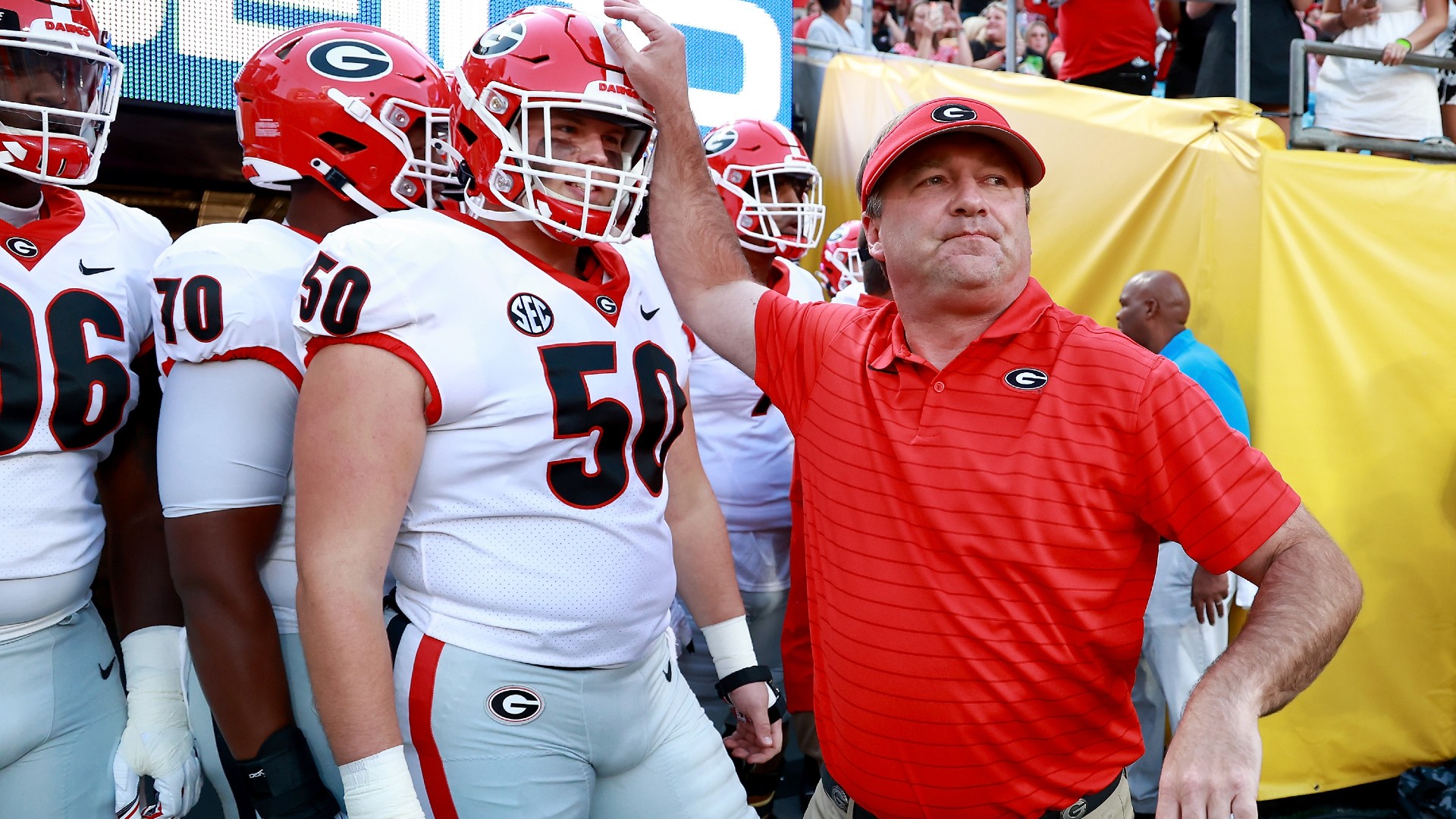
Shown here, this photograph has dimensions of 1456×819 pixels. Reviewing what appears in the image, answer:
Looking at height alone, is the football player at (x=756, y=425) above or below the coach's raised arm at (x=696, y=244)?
below

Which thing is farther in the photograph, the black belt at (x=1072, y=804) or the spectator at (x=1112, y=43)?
the spectator at (x=1112, y=43)

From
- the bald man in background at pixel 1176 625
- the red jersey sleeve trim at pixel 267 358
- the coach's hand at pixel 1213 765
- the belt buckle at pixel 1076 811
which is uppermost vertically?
the red jersey sleeve trim at pixel 267 358

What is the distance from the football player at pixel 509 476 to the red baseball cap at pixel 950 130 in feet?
1.36

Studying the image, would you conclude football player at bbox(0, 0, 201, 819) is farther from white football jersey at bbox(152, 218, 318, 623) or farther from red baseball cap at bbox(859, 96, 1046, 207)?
red baseball cap at bbox(859, 96, 1046, 207)

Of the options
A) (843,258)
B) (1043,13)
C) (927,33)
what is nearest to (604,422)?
(843,258)

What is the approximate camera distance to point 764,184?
4008 millimetres

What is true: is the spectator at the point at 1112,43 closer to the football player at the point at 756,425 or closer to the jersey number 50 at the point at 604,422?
the football player at the point at 756,425

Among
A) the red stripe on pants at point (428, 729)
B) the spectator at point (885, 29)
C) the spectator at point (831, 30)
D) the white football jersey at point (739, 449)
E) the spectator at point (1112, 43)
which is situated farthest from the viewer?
the spectator at point (885, 29)

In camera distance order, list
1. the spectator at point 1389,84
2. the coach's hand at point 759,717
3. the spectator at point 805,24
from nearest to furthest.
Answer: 1. the coach's hand at point 759,717
2. the spectator at point 1389,84
3. the spectator at point 805,24

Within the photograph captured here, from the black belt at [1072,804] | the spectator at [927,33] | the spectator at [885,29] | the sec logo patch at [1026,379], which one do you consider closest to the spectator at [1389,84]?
the spectator at [927,33]

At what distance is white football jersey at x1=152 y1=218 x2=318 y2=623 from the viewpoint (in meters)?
1.92

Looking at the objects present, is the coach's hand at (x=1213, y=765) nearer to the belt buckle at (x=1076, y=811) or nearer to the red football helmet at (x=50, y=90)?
the belt buckle at (x=1076, y=811)

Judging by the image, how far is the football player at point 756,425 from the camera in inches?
140

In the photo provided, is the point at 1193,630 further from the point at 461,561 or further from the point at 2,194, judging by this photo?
the point at 2,194
